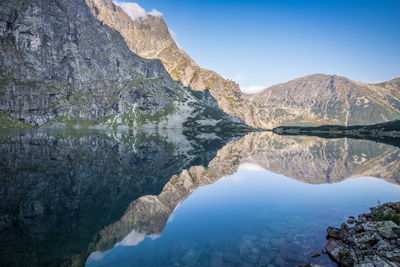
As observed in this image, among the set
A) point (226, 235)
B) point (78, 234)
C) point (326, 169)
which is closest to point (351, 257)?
point (226, 235)

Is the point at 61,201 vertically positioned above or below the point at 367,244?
below

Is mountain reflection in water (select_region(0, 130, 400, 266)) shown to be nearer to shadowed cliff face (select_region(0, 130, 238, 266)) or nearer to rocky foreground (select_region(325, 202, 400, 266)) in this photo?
shadowed cliff face (select_region(0, 130, 238, 266))

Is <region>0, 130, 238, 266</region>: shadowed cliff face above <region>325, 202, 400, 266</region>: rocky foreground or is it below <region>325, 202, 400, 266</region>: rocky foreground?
below

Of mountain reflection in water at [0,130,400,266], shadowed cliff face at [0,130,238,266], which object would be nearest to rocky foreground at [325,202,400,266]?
mountain reflection in water at [0,130,400,266]

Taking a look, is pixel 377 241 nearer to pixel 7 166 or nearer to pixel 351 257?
pixel 351 257

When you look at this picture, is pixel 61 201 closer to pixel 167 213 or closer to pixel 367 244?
pixel 167 213

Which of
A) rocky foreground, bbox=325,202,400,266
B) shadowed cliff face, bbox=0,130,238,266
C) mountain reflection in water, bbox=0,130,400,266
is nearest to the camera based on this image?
rocky foreground, bbox=325,202,400,266

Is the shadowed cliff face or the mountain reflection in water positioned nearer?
the shadowed cliff face

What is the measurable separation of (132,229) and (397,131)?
25657 cm

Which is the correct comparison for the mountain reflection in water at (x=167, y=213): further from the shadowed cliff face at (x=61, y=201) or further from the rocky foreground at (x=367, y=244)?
the rocky foreground at (x=367, y=244)

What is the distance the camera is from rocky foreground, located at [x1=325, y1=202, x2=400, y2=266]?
12414mm

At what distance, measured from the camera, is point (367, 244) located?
14484mm

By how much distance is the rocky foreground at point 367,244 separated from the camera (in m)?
12.4

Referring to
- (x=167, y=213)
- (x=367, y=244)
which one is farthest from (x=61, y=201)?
(x=367, y=244)
